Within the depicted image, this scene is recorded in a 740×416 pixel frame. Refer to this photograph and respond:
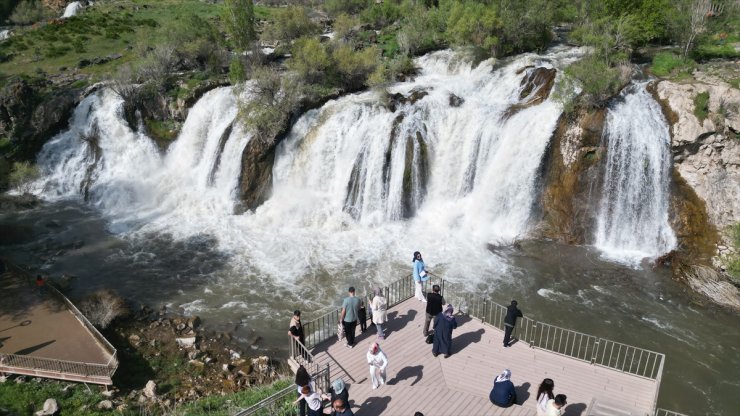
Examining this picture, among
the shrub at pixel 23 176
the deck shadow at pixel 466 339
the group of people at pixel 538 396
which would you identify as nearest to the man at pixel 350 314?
the deck shadow at pixel 466 339

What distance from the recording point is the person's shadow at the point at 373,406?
12.4 meters

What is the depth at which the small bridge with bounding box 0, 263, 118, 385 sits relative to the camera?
53.5 feet

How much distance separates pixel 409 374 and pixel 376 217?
14.9 m

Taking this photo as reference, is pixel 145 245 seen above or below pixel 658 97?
below

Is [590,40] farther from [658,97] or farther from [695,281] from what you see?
[695,281]

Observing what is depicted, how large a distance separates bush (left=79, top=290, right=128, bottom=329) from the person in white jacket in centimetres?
1287

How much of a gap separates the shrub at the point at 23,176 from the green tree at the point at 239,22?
1735cm

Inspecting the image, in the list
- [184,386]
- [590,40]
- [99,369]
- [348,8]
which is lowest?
[184,386]

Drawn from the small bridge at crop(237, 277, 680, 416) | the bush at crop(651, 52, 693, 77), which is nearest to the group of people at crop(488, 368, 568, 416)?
the small bridge at crop(237, 277, 680, 416)

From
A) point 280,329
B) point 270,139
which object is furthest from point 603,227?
point 270,139

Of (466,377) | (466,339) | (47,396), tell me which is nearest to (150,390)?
(47,396)

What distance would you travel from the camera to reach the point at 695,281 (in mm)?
21656

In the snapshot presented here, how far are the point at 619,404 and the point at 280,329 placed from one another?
12.9 meters

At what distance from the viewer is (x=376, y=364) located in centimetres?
1277
